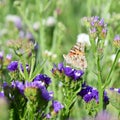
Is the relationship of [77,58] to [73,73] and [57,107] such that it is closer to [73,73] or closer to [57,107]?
[73,73]

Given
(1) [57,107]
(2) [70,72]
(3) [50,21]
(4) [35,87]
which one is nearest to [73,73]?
(2) [70,72]

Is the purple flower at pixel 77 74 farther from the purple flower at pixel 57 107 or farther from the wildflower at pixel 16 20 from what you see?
the wildflower at pixel 16 20

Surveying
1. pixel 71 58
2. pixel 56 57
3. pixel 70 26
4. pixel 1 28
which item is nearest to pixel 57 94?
pixel 56 57

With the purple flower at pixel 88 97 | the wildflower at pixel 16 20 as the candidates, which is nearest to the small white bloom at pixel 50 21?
the wildflower at pixel 16 20

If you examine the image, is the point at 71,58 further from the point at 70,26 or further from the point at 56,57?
the point at 70,26

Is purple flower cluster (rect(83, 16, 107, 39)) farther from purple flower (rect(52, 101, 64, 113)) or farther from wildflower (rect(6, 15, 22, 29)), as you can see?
wildflower (rect(6, 15, 22, 29))

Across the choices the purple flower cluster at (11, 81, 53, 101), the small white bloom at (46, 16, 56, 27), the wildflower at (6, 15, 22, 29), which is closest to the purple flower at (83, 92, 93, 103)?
the purple flower cluster at (11, 81, 53, 101)

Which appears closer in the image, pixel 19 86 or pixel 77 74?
pixel 19 86

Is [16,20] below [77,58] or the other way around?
the other way around

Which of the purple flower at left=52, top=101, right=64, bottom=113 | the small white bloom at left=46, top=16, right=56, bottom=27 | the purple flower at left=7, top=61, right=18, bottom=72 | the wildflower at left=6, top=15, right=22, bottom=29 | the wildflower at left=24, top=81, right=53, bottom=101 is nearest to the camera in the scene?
the wildflower at left=24, top=81, right=53, bottom=101
